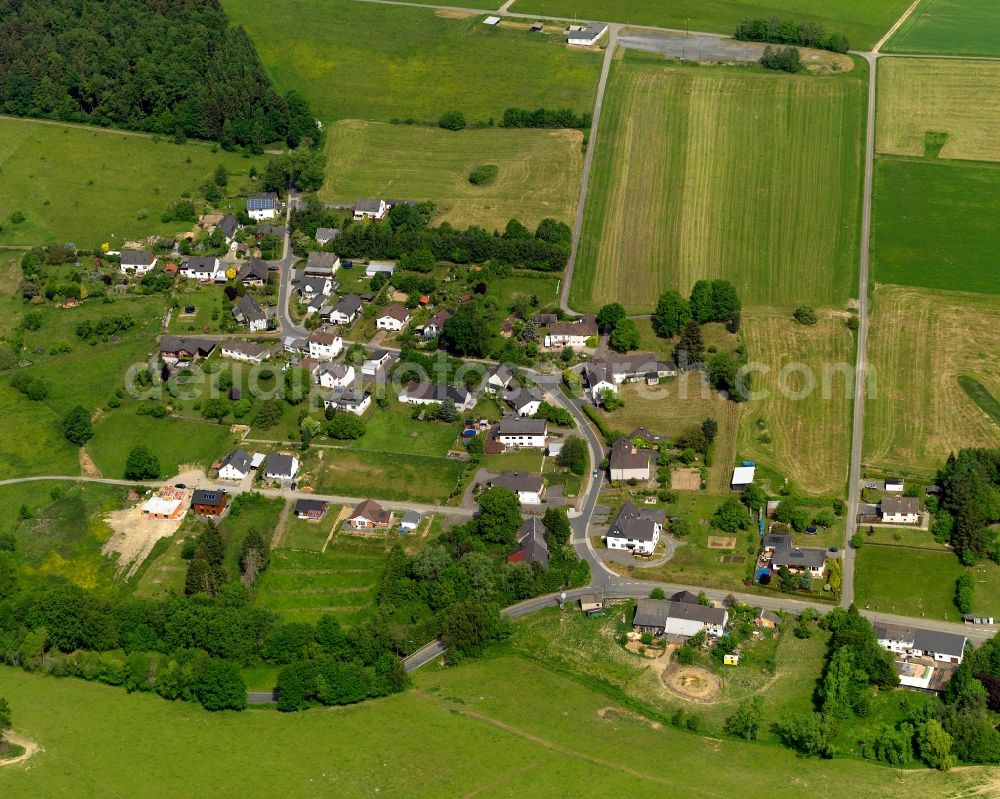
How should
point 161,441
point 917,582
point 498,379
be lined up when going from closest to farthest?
point 917,582, point 161,441, point 498,379

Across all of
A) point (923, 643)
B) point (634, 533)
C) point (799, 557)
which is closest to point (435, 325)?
point (634, 533)

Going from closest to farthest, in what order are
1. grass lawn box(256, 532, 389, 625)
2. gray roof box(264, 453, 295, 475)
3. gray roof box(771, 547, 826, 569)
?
grass lawn box(256, 532, 389, 625) → gray roof box(771, 547, 826, 569) → gray roof box(264, 453, 295, 475)

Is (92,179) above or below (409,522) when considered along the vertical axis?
above

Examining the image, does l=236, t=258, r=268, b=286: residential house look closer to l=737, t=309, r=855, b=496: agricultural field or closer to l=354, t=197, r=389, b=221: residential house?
→ l=354, t=197, r=389, b=221: residential house

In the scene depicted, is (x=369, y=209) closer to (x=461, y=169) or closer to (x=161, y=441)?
(x=461, y=169)

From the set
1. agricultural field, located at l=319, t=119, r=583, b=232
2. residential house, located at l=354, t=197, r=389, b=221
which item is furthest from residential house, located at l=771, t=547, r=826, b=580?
residential house, located at l=354, t=197, r=389, b=221

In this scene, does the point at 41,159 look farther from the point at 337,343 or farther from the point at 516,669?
the point at 516,669

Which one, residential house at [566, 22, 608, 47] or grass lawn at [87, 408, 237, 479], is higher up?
residential house at [566, 22, 608, 47]

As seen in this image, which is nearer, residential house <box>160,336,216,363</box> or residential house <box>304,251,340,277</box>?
residential house <box>160,336,216,363</box>
